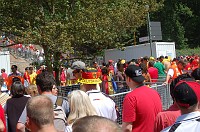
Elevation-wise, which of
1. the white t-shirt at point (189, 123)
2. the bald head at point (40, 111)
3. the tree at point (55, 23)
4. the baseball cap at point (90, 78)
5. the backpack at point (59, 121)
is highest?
the tree at point (55, 23)

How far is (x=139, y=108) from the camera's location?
5.24 meters

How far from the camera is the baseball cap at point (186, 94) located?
3572 millimetres

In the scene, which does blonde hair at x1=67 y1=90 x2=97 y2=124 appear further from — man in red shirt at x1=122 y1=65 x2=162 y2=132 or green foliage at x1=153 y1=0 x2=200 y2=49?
green foliage at x1=153 y1=0 x2=200 y2=49

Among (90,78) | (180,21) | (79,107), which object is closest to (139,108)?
(79,107)

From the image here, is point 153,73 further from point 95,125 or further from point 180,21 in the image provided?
Answer: point 180,21

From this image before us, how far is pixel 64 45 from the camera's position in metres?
12.5

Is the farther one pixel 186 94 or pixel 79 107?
pixel 79 107

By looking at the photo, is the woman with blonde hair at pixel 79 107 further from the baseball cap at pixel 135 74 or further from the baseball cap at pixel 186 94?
the baseball cap at pixel 186 94

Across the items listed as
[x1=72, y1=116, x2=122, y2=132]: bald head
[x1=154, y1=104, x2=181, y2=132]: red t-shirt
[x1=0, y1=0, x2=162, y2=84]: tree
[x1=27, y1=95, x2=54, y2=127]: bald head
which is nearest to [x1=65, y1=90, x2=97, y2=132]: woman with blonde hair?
[x1=154, y1=104, x2=181, y2=132]: red t-shirt

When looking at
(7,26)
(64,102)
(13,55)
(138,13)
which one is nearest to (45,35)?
(7,26)

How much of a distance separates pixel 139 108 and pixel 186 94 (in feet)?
5.59

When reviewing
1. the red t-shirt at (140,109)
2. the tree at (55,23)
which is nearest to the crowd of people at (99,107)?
the red t-shirt at (140,109)

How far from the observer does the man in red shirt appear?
Answer: 5215mm

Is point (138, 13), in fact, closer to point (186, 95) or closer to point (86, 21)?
point (86, 21)
